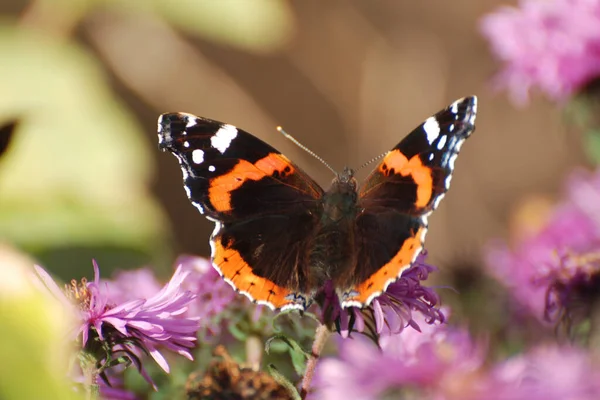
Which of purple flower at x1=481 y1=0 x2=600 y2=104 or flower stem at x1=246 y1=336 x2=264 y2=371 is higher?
purple flower at x1=481 y1=0 x2=600 y2=104

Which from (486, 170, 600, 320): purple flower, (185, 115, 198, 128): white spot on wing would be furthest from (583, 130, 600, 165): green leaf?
(185, 115, 198, 128): white spot on wing

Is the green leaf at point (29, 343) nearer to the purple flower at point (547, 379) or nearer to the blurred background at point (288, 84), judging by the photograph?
the purple flower at point (547, 379)

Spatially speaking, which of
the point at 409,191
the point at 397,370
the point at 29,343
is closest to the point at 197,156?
the point at 409,191

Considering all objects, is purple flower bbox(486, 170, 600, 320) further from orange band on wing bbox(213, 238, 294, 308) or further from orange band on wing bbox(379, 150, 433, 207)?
orange band on wing bbox(213, 238, 294, 308)

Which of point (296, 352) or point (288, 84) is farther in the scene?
point (288, 84)

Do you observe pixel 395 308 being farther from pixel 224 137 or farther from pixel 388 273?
pixel 224 137

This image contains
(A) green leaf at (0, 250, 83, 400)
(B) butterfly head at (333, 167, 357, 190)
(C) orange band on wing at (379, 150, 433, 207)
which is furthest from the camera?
(B) butterfly head at (333, 167, 357, 190)
